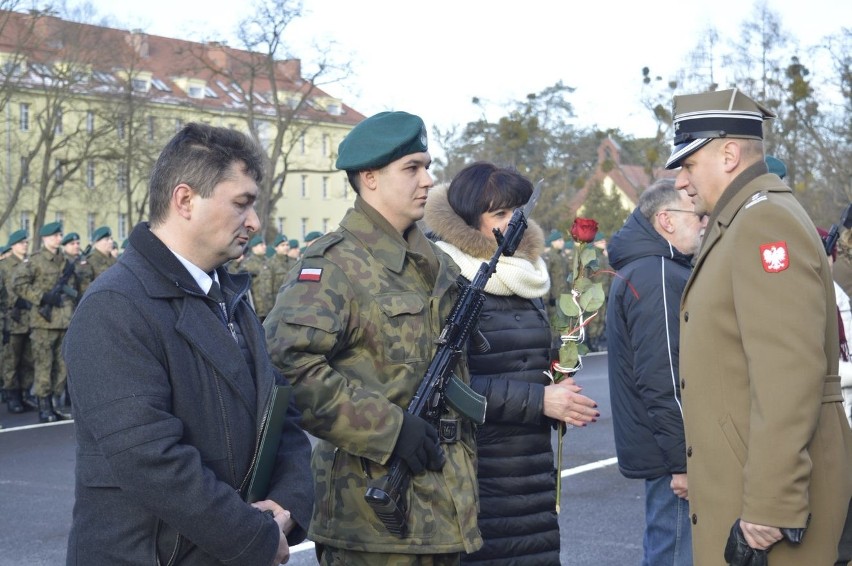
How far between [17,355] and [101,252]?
2.51 m

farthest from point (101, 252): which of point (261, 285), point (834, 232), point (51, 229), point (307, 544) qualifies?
point (834, 232)

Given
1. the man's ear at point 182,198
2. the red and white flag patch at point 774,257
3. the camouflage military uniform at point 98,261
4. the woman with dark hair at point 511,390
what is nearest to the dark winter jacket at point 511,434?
the woman with dark hair at point 511,390

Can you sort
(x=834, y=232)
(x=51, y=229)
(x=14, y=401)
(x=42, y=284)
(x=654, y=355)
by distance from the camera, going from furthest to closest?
(x=51, y=229) < (x=14, y=401) < (x=42, y=284) < (x=834, y=232) < (x=654, y=355)

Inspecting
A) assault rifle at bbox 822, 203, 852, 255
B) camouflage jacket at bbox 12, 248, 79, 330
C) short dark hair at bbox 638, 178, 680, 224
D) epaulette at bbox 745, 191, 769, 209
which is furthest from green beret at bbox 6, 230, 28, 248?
epaulette at bbox 745, 191, 769, 209

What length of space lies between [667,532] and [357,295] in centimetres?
196

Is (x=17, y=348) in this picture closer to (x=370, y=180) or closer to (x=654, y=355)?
(x=654, y=355)

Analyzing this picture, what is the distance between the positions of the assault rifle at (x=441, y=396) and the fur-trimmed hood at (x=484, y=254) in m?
0.33

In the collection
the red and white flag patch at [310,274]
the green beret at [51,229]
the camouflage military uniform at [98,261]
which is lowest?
the camouflage military uniform at [98,261]

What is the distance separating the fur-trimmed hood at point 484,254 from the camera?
433 centimetres

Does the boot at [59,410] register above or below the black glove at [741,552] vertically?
below

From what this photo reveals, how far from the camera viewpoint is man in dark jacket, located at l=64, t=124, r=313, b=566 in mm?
2729

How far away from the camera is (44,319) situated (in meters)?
14.4

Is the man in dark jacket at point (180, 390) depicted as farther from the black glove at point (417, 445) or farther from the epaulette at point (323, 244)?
the epaulette at point (323, 244)

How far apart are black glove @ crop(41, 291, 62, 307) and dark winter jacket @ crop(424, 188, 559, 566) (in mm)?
10944
